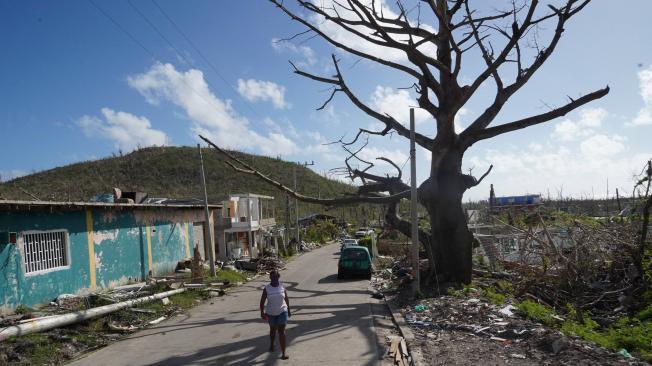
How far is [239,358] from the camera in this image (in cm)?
942

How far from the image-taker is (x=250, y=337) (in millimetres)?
11430

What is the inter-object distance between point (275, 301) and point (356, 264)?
50.7 feet

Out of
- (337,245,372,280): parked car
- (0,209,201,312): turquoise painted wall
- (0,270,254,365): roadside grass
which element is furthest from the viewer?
(337,245,372,280): parked car

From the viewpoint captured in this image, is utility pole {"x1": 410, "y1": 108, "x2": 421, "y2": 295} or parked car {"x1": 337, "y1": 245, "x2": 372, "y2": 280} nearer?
utility pole {"x1": 410, "y1": 108, "x2": 421, "y2": 295}

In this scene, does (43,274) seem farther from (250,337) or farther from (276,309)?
(276,309)

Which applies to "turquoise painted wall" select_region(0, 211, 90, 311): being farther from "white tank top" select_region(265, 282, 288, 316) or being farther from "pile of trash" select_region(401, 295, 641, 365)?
"pile of trash" select_region(401, 295, 641, 365)

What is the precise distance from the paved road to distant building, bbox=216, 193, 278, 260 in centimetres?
1995

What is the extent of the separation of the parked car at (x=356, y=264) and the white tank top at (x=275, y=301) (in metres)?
15.3

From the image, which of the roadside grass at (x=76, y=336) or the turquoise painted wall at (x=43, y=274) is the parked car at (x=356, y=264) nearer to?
the roadside grass at (x=76, y=336)

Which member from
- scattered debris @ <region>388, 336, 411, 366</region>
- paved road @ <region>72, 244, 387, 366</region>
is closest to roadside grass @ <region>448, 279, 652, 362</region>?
scattered debris @ <region>388, 336, 411, 366</region>

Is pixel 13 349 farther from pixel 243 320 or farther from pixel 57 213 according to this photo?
pixel 57 213

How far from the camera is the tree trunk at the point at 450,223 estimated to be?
17.4 m

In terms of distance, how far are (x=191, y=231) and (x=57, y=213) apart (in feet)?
41.1

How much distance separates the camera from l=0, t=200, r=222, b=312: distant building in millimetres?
14742
